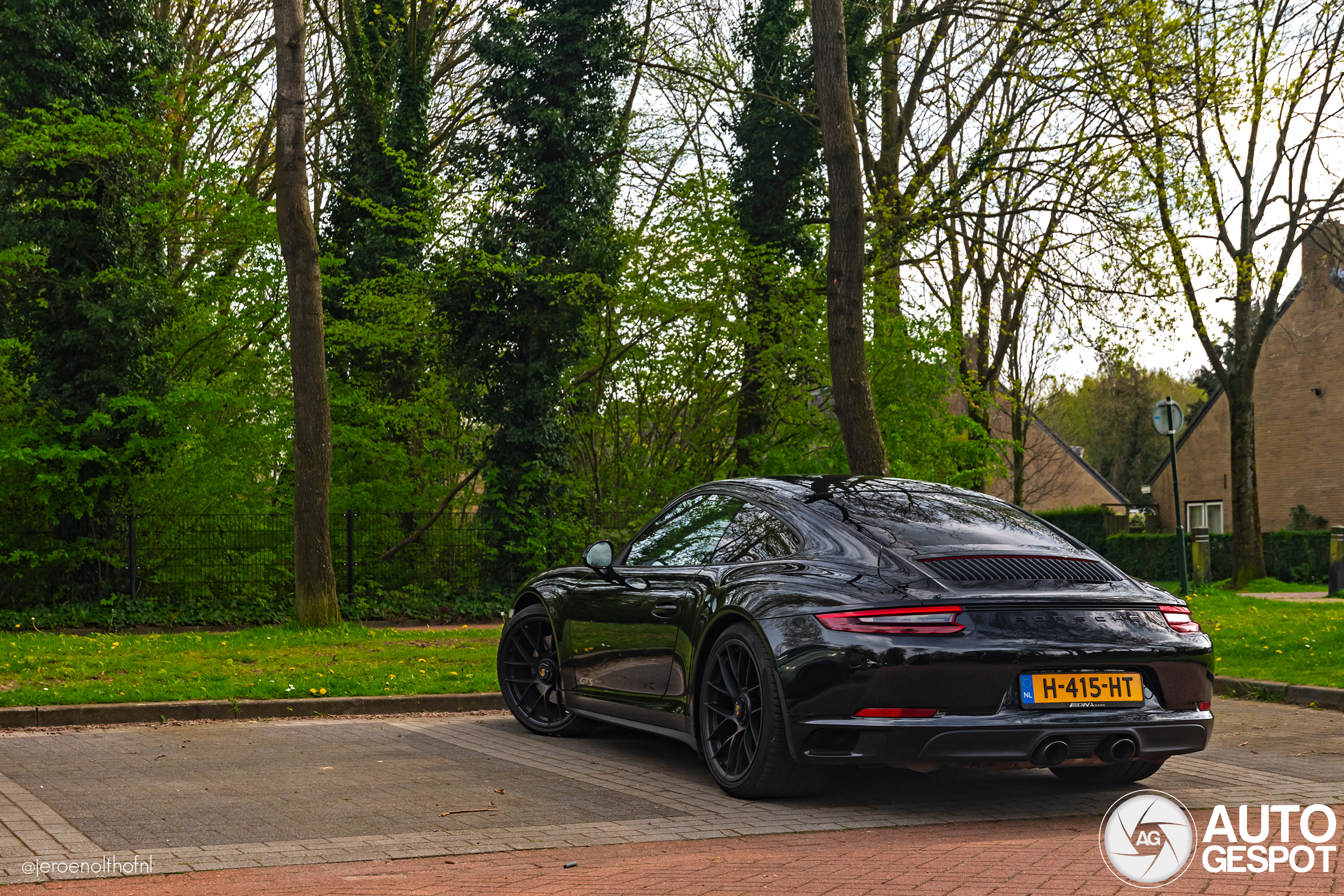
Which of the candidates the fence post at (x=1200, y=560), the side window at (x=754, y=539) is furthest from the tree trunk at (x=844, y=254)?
the fence post at (x=1200, y=560)

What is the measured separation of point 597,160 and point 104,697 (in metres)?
14.7

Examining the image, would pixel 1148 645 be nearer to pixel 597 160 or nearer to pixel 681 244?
pixel 681 244

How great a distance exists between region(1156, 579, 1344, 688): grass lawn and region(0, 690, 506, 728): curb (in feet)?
21.4

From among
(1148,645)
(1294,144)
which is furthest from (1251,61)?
(1148,645)

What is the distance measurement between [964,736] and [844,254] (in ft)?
27.3

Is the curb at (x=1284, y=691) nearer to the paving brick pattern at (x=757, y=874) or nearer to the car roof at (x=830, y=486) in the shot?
the car roof at (x=830, y=486)

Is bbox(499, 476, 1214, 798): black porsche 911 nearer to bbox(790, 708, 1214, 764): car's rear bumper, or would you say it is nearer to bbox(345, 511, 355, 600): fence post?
bbox(790, 708, 1214, 764): car's rear bumper

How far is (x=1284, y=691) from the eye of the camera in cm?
1023

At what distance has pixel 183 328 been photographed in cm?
1961

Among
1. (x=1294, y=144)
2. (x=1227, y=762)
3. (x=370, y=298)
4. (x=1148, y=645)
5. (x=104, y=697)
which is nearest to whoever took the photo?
(x=1148, y=645)

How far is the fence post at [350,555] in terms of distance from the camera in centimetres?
1995

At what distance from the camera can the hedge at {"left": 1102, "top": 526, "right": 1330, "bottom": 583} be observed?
3503cm

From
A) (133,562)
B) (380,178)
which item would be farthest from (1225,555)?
(133,562)

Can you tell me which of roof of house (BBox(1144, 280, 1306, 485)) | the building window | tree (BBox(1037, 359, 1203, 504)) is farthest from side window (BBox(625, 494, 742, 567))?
tree (BBox(1037, 359, 1203, 504))
